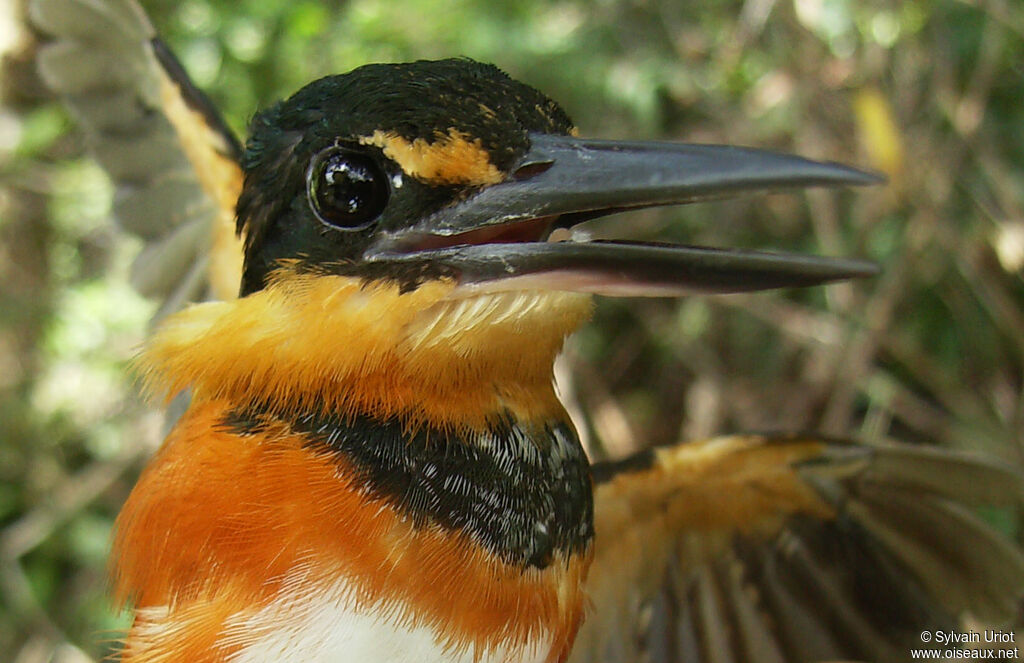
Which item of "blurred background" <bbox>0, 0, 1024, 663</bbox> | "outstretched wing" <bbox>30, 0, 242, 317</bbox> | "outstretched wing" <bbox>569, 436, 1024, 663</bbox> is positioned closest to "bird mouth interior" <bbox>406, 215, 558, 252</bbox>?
"outstretched wing" <bbox>569, 436, 1024, 663</bbox>

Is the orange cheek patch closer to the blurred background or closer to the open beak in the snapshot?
the open beak

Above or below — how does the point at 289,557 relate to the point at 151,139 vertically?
below

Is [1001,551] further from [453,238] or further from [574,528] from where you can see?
[453,238]

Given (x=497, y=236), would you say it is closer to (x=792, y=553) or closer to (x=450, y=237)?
(x=450, y=237)

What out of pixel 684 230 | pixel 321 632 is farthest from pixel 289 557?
pixel 684 230

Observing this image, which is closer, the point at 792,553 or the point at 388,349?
the point at 388,349

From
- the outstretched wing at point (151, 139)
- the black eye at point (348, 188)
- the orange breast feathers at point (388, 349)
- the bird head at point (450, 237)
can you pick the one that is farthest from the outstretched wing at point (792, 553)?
the outstretched wing at point (151, 139)
